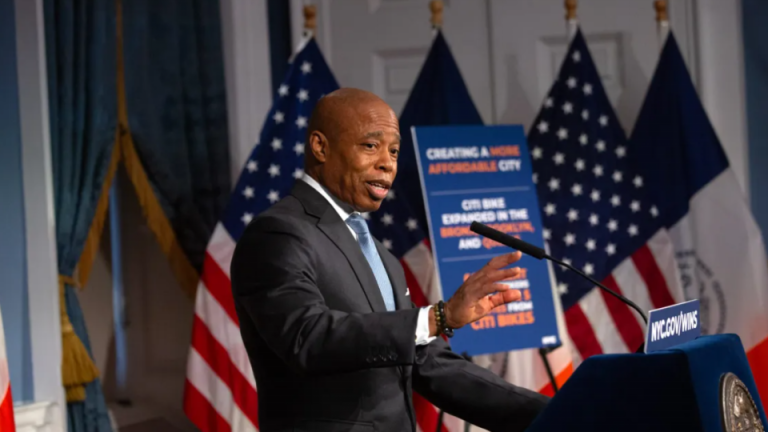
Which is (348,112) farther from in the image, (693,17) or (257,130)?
(693,17)

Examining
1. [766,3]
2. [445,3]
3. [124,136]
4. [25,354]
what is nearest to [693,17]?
[766,3]

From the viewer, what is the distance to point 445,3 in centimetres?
484

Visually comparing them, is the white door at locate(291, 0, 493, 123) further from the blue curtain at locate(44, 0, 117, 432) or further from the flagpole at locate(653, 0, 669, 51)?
the blue curtain at locate(44, 0, 117, 432)

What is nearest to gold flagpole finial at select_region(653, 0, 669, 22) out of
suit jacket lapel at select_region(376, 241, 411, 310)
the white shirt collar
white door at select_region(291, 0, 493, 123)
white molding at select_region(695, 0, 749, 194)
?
white molding at select_region(695, 0, 749, 194)

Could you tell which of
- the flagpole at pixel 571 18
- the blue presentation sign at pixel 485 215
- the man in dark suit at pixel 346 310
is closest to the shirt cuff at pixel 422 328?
the man in dark suit at pixel 346 310

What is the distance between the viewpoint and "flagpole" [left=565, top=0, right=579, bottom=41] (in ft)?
14.7

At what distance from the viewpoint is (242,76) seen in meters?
4.46

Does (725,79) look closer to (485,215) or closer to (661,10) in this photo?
(661,10)

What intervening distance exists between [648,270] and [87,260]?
8.13 feet

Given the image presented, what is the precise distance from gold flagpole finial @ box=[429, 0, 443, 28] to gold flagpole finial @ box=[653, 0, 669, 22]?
3.32 feet

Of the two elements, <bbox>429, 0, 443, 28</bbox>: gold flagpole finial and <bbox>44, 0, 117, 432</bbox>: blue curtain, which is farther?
<bbox>429, 0, 443, 28</bbox>: gold flagpole finial

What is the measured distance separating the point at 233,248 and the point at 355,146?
222cm

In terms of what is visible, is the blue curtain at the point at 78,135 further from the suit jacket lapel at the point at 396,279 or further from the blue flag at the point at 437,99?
the suit jacket lapel at the point at 396,279

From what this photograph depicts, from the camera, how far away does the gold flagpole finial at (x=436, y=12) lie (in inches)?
174
